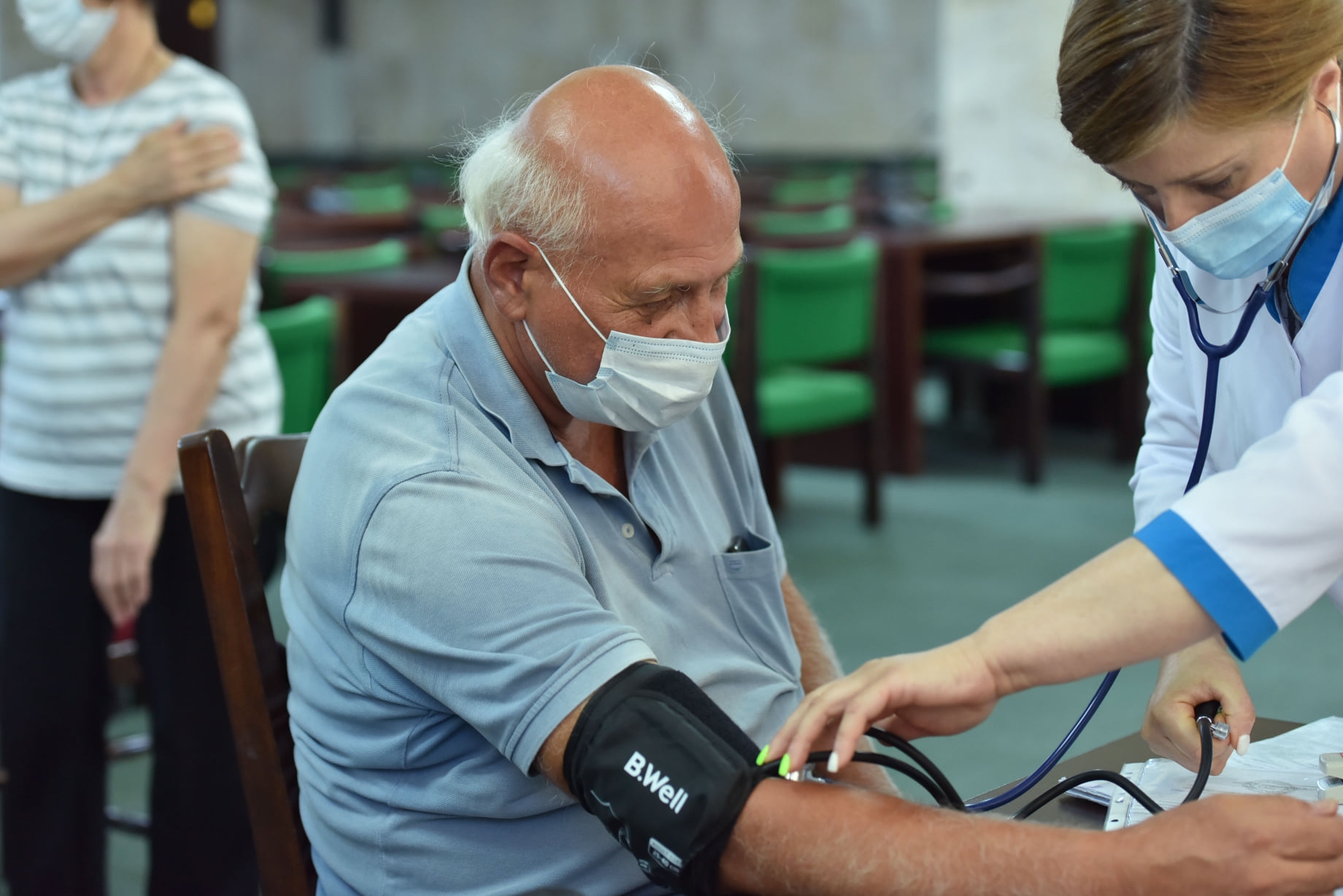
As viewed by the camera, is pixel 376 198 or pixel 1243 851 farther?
pixel 376 198

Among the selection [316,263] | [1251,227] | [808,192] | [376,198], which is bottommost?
[808,192]

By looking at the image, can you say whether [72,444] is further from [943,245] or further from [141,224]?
[943,245]

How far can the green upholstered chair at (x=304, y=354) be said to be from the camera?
2.40 meters

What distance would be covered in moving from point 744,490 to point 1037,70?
6.87 meters

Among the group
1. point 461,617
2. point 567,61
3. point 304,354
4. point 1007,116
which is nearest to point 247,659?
point 461,617

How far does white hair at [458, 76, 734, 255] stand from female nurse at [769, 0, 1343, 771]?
0.35 m

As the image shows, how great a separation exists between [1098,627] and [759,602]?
1.55 ft

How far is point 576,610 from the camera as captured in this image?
1.01 m

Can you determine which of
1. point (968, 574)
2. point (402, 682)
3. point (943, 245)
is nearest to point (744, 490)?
→ point (402, 682)

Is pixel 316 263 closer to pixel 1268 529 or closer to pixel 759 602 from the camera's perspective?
pixel 759 602

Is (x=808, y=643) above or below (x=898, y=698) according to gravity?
below

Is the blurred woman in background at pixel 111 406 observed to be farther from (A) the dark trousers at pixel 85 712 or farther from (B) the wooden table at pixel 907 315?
(B) the wooden table at pixel 907 315

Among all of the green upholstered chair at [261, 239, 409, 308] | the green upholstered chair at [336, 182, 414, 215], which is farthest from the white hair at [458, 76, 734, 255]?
the green upholstered chair at [336, 182, 414, 215]

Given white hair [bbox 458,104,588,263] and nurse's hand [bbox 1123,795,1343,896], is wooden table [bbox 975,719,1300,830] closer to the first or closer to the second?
nurse's hand [bbox 1123,795,1343,896]
